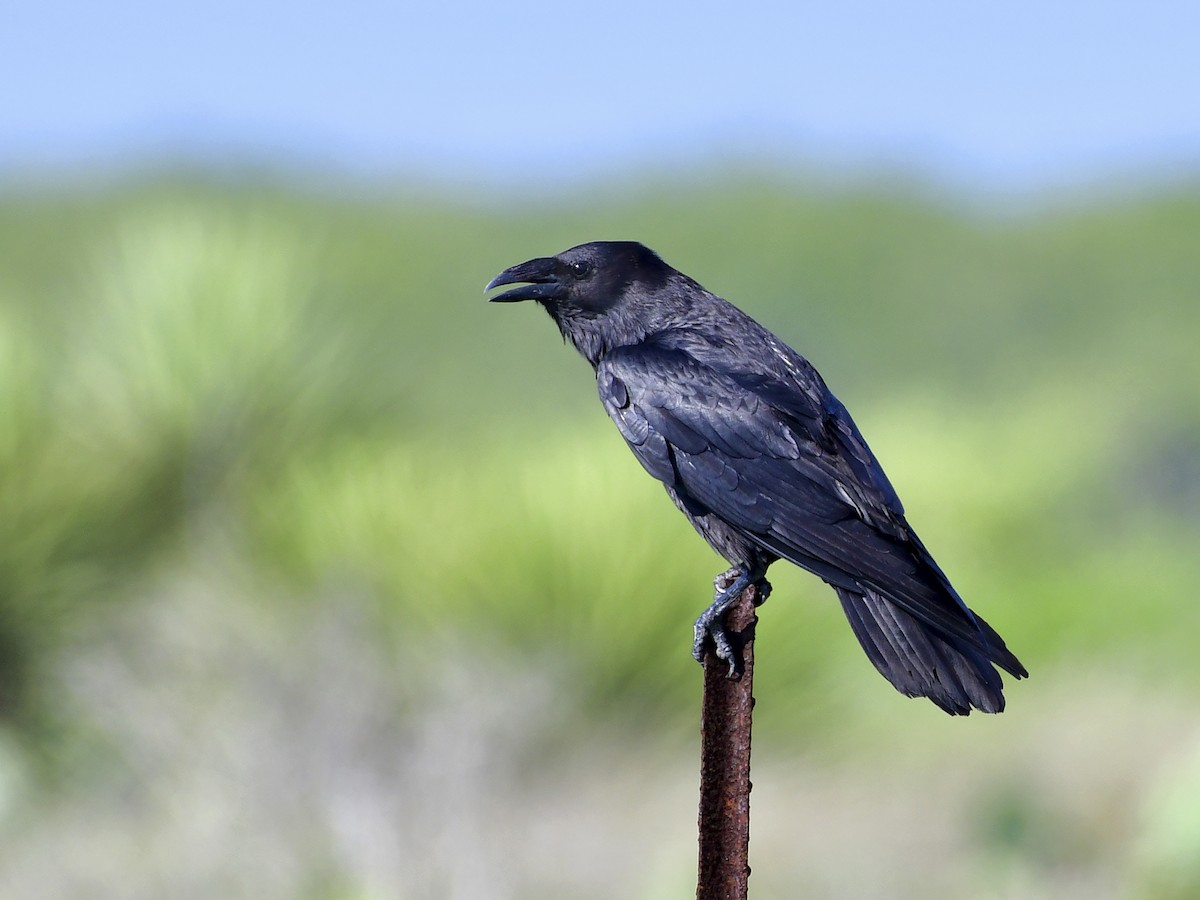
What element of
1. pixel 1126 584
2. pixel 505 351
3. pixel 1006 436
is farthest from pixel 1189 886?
pixel 505 351

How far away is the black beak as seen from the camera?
3.46 m

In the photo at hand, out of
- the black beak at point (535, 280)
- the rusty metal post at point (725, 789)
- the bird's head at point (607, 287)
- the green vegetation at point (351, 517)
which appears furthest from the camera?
the green vegetation at point (351, 517)

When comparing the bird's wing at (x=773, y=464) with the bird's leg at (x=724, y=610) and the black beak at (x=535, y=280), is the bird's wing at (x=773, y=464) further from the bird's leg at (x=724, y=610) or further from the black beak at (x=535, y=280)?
the black beak at (x=535, y=280)

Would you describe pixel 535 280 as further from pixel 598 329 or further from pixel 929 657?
pixel 929 657

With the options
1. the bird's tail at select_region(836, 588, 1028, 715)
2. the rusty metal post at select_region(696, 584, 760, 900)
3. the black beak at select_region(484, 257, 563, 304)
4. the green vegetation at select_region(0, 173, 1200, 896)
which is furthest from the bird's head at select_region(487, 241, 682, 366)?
the green vegetation at select_region(0, 173, 1200, 896)

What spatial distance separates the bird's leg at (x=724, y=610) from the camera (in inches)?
90.7

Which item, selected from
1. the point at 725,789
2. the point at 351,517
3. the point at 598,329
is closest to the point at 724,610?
the point at 725,789

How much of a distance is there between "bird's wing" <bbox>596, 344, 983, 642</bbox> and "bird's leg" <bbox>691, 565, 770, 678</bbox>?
11 centimetres

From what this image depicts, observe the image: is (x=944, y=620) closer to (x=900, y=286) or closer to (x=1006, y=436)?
(x=1006, y=436)

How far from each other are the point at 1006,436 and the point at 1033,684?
58.9 feet

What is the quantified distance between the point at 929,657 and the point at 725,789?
2.47ft

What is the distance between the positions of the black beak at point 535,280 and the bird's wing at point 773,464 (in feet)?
0.97

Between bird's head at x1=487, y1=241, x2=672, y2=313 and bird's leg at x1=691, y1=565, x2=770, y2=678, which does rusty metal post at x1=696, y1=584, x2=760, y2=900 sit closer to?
bird's leg at x1=691, y1=565, x2=770, y2=678

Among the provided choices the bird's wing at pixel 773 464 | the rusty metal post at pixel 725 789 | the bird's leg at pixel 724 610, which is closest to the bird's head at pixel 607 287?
the bird's wing at pixel 773 464
